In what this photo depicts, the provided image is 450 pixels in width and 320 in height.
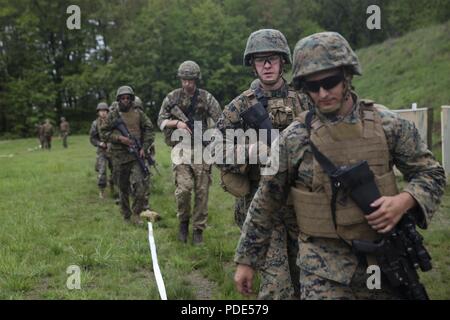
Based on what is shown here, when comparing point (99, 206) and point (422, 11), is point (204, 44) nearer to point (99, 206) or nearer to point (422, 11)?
point (422, 11)

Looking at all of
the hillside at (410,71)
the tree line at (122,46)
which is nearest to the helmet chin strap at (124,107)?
the hillside at (410,71)

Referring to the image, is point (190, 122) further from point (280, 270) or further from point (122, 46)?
point (122, 46)

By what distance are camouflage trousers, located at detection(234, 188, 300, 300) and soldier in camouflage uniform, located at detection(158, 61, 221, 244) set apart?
10.4ft

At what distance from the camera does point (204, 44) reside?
50406 mm

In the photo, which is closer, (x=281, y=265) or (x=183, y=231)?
(x=281, y=265)

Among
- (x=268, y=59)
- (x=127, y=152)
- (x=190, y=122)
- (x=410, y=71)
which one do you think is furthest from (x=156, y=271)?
(x=410, y=71)

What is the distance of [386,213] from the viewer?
2.64m

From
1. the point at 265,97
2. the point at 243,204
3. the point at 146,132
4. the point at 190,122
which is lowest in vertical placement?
the point at 243,204

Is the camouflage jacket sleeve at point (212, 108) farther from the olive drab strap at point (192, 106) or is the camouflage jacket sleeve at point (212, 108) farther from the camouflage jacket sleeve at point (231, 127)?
the camouflage jacket sleeve at point (231, 127)

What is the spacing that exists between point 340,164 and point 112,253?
4312mm

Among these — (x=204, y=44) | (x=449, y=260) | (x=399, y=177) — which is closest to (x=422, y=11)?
(x=204, y=44)

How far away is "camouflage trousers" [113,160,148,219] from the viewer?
8.50 m

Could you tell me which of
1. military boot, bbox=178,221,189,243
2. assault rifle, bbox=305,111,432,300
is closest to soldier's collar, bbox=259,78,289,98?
assault rifle, bbox=305,111,432,300
